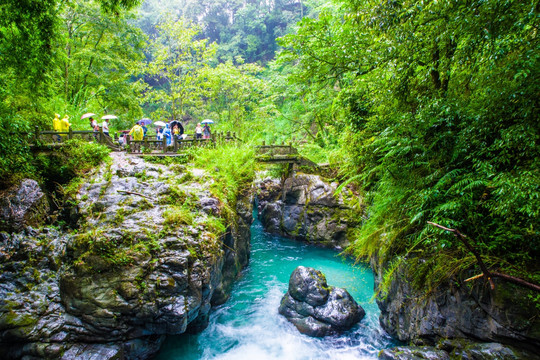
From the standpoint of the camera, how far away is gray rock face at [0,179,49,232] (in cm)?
653

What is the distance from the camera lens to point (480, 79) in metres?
4.18

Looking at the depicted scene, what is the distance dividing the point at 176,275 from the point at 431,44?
7210 millimetres

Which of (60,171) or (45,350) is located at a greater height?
(60,171)

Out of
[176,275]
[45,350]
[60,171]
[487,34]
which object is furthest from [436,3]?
[60,171]

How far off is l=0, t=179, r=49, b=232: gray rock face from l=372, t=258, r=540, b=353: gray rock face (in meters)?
9.51

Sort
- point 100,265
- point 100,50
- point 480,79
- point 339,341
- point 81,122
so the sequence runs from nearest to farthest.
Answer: point 480,79, point 100,265, point 339,341, point 81,122, point 100,50

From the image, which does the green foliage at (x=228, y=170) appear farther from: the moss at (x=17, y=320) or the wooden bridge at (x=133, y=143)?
the moss at (x=17, y=320)

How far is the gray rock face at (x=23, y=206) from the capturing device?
653 centimetres

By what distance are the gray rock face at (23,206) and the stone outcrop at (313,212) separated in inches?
441

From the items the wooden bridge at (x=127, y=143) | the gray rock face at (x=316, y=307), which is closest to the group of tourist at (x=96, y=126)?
the wooden bridge at (x=127, y=143)

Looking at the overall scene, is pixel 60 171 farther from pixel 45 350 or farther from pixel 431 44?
pixel 431 44

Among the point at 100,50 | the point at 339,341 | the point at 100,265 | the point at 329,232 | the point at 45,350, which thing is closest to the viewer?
the point at 45,350

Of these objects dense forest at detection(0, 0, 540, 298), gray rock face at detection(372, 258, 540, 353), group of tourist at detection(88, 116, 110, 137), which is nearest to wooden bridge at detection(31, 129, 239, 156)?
dense forest at detection(0, 0, 540, 298)

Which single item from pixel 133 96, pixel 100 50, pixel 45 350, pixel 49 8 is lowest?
pixel 45 350
